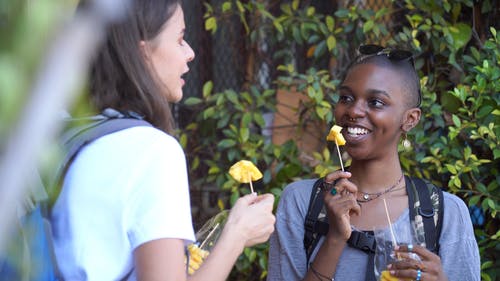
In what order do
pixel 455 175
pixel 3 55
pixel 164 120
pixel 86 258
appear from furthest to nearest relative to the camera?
pixel 455 175, pixel 164 120, pixel 86 258, pixel 3 55

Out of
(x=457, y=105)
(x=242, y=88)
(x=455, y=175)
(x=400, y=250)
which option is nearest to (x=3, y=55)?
(x=400, y=250)

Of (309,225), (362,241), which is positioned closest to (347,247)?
(362,241)

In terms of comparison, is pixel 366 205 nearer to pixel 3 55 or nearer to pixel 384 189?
pixel 384 189

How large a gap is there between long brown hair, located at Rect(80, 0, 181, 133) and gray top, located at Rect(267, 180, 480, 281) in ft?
4.04

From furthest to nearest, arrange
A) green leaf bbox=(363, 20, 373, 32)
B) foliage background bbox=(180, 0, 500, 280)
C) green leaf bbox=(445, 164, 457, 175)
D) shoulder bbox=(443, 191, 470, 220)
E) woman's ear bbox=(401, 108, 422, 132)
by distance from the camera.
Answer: green leaf bbox=(363, 20, 373, 32), foliage background bbox=(180, 0, 500, 280), green leaf bbox=(445, 164, 457, 175), woman's ear bbox=(401, 108, 422, 132), shoulder bbox=(443, 191, 470, 220)

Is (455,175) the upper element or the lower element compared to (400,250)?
lower

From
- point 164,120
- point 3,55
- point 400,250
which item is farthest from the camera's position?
point 400,250

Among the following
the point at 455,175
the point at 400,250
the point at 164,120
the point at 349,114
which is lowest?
the point at 455,175

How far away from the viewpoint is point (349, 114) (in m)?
3.07

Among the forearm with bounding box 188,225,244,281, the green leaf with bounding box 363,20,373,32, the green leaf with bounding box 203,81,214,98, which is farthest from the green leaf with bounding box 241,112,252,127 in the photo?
the forearm with bounding box 188,225,244,281

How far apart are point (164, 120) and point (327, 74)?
3.32 m

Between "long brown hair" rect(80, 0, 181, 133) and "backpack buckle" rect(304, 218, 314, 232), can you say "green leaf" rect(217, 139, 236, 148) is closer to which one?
"backpack buckle" rect(304, 218, 314, 232)

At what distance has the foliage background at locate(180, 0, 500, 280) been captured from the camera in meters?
4.55

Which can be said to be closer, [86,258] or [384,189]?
[86,258]
